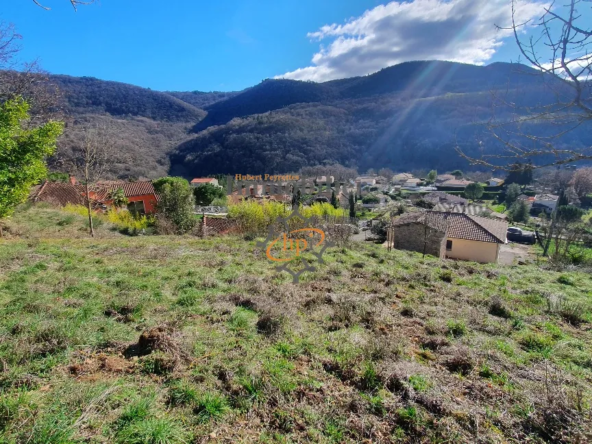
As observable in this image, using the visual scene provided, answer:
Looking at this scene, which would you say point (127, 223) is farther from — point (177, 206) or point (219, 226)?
point (219, 226)

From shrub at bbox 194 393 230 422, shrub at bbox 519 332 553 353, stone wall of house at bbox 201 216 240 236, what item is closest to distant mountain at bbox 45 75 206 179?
stone wall of house at bbox 201 216 240 236

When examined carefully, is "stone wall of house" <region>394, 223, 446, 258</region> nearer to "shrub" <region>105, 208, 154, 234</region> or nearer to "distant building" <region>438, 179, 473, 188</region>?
"shrub" <region>105, 208, 154, 234</region>

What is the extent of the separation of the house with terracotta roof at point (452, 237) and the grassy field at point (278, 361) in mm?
11985

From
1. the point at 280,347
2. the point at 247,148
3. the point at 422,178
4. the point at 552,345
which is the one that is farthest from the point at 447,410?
the point at 422,178

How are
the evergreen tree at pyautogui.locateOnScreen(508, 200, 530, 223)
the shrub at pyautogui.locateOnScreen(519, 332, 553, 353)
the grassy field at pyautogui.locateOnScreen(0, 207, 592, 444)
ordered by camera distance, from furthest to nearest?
1. the evergreen tree at pyautogui.locateOnScreen(508, 200, 530, 223)
2. the shrub at pyautogui.locateOnScreen(519, 332, 553, 353)
3. the grassy field at pyautogui.locateOnScreen(0, 207, 592, 444)

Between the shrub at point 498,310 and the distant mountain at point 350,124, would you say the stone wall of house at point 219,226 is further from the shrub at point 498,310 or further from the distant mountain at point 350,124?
the distant mountain at point 350,124

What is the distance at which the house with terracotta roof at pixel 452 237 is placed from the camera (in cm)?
1711

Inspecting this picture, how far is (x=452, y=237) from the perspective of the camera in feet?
62.4

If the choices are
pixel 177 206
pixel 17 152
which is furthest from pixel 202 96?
pixel 17 152

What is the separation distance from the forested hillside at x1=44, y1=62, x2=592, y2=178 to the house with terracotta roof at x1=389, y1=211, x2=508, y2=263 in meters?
36.5

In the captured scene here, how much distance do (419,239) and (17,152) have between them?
1815 centimetres

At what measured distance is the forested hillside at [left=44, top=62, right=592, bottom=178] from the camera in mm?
59969

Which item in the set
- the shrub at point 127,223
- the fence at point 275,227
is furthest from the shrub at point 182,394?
the shrub at point 127,223

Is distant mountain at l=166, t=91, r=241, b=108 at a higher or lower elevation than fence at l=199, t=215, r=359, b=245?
higher
